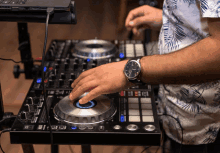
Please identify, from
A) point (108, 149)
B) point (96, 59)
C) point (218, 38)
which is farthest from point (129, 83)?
point (108, 149)

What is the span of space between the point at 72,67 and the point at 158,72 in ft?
1.34

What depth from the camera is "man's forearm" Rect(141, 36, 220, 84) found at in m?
0.67

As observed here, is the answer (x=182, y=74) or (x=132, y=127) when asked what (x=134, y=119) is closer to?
(x=132, y=127)

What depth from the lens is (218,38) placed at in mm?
656

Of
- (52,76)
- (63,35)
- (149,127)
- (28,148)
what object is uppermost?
(63,35)

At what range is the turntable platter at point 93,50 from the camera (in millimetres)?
1142

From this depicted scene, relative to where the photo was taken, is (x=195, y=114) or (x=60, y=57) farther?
(x=60, y=57)

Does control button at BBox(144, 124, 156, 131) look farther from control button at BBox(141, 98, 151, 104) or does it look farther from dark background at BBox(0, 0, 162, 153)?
dark background at BBox(0, 0, 162, 153)

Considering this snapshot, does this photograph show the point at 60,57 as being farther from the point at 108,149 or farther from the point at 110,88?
the point at 108,149

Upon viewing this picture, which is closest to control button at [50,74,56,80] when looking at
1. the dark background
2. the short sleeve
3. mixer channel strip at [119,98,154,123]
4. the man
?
the man

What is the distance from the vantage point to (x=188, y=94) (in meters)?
0.91

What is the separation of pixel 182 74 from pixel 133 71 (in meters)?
0.13

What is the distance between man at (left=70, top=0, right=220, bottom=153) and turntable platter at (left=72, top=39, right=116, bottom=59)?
14 cm

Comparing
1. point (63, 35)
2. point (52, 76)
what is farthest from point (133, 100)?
point (63, 35)
